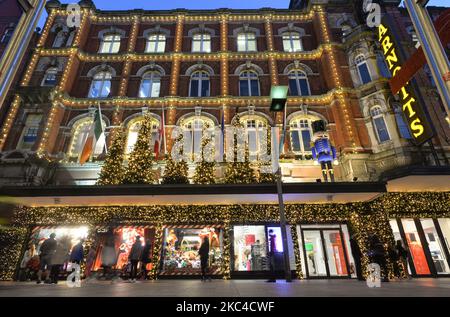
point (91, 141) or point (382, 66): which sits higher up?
point (382, 66)

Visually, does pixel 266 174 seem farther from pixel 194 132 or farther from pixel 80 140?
pixel 80 140

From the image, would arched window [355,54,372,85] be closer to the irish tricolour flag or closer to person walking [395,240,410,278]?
person walking [395,240,410,278]

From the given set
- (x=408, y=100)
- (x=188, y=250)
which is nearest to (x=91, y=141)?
(x=188, y=250)

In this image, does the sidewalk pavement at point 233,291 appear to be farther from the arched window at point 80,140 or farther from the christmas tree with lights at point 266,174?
the arched window at point 80,140

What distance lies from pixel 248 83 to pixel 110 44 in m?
12.2

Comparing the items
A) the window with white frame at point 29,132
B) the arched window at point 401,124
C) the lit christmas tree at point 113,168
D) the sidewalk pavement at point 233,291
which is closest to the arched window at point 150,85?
the lit christmas tree at point 113,168

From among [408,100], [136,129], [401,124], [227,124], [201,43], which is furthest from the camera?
[201,43]

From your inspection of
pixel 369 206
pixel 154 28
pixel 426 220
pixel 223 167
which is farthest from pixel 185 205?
pixel 154 28

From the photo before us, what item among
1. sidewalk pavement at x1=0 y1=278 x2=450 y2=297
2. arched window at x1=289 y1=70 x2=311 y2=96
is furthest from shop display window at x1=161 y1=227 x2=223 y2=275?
arched window at x1=289 y1=70 x2=311 y2=96

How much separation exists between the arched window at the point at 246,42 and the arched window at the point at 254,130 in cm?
686

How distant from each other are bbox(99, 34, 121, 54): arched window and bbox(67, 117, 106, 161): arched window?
7077 millimetres

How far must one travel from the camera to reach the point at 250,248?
13789 millimetres

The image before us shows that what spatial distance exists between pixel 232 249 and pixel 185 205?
343 centimetres

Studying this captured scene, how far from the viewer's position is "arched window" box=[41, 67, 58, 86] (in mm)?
19081
